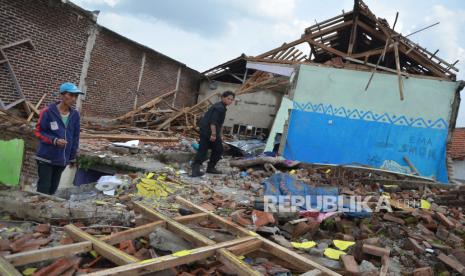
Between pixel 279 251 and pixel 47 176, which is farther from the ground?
pixel 47 176

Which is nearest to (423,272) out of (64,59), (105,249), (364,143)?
(105,249)

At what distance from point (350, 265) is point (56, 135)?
3.37 meters

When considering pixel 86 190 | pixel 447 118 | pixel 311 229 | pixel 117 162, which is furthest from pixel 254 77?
pixel 311 229

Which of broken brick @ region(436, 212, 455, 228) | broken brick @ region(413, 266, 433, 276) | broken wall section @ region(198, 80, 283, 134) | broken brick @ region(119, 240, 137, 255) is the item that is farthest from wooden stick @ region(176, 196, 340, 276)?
broken wall section @ region(198, 80, 283, 134)

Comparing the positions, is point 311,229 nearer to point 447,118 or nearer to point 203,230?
point 203,230

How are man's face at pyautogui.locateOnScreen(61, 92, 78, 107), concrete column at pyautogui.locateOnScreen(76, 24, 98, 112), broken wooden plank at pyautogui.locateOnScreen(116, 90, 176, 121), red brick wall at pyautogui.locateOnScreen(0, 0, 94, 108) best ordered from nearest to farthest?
man's face at pyautogui.locateOnScreen(61, 92, 78, 107) < red brick wall at pyautogui.locateOnScreen(0, 0, 94, 108) < concrete column at pyautogui.locateOnScreen(76, 24, 98, 112) < broken wooden plank at pyautogui.locateOnScreen(116, 90, 176, 121)

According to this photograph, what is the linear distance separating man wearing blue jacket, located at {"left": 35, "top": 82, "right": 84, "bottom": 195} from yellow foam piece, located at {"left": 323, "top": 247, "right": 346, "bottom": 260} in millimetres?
3006

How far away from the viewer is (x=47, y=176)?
409 cm

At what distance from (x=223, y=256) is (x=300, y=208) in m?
1.94

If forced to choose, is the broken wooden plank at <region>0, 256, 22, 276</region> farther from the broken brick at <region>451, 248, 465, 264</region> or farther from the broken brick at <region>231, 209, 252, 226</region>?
the broken brick at <region>451, 248, 465, 264</region>

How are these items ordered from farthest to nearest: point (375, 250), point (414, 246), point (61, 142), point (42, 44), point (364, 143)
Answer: point (42, 44), point (364, 143), point (61, 142), point (414, 246), point (375, 250)

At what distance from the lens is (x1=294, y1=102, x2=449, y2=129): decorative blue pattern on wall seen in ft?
28.2

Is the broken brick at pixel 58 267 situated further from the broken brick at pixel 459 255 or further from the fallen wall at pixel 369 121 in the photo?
the fallen wall at pixel 369 121

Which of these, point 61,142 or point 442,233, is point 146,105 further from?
point 442,233
